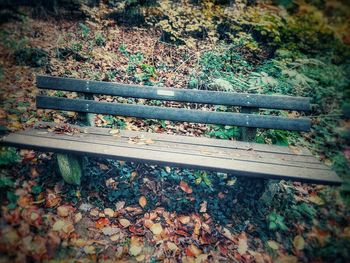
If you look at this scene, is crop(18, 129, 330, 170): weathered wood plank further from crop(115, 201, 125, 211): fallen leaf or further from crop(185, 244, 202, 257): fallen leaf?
crop(185, 244, 202, 257): fallen leaf

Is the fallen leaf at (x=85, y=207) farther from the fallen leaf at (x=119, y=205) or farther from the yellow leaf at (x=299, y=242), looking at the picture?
the yellow leaf at (x=299, y=242)

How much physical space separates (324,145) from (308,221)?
1302 mm

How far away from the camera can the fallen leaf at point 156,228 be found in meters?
2.49

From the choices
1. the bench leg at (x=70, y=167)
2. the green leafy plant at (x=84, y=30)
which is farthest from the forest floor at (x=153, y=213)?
the green leafy plant at (x=84, y=30)

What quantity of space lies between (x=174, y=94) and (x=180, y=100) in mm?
94

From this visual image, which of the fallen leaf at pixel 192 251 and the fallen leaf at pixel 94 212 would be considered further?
the fallen leaf at pixel 94 212

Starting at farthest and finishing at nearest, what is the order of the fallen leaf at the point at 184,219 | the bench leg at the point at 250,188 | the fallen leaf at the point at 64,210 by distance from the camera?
1. the bench leg at the point at 250,188
2. the fallen leaf at the point at 184,219
3. the fallen leaf at the point at 64,210

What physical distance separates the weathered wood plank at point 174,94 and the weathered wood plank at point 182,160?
0.72m

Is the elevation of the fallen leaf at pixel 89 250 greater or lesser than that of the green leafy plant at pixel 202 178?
lesser

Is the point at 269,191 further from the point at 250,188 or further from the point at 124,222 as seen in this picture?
the point at 124,222

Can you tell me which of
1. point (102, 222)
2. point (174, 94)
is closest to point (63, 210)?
point (102, 222)

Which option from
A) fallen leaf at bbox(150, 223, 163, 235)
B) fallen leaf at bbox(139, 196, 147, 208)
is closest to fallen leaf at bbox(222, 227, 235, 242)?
fallen leaf at bbox(150, 223, 163, 235)

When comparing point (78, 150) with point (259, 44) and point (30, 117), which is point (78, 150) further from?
point (259, 44)

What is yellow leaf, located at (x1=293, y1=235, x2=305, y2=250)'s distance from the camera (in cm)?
237
